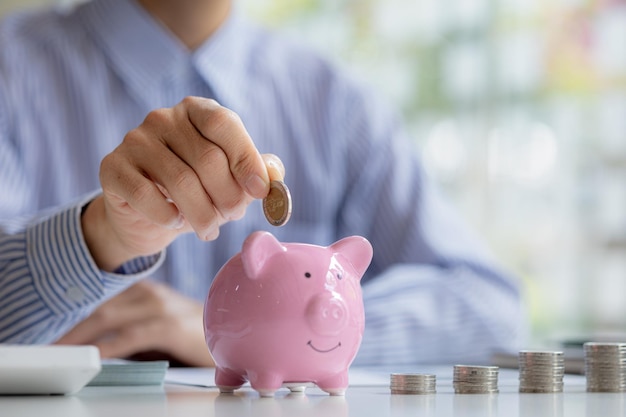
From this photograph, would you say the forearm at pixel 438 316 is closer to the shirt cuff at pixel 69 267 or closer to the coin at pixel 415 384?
the shirt cuff at pixel 69 267

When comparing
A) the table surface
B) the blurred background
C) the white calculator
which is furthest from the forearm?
the blurred background

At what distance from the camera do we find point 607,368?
0.71 metres

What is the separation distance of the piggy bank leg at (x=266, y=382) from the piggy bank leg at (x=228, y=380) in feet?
0.09

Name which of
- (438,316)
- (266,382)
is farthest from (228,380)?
(438,316)

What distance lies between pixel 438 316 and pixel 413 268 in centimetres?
10

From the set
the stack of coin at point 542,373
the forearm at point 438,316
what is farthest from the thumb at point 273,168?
the forearm at point 438,316

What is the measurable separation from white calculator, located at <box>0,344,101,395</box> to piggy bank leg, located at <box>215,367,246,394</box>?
0.09 meters

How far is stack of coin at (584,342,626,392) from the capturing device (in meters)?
0.71

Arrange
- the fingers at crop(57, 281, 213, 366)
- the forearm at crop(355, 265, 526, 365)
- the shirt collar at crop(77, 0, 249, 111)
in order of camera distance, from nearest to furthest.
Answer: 1. the fingers at crop(57, 281, 213, 366)
2. the forearm at crop(355, 265, 526, 365)
3. the shirt collar at crop(77, 0, 249, 111)

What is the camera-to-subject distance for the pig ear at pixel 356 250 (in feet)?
2.28

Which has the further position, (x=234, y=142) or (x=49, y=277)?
(x=49, y=277)

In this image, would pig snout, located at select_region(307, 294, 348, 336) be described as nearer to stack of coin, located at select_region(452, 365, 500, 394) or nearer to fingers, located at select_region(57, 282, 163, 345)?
stack of coin, located at select_region(452, 365, 500, 394)

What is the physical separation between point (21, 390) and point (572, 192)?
2957 millimetres

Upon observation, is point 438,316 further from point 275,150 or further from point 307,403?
point 307,403
